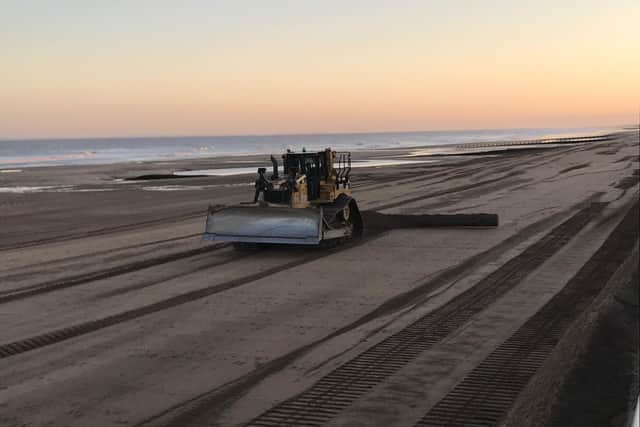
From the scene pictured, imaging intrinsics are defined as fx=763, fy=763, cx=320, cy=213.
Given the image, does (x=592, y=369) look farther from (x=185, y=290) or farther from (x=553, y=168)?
(x=553, y=168)

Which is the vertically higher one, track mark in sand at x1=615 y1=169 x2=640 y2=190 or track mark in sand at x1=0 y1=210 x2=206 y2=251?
track mark in sand at x1=615 y1=169 x2=640 y2=190

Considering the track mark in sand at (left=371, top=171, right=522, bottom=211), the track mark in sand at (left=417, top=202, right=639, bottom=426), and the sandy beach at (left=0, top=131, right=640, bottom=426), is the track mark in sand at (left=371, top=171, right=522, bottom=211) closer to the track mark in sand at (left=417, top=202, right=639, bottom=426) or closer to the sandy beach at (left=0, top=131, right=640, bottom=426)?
the sandy beach at (left=0, top=131, right=640, bottom=426)

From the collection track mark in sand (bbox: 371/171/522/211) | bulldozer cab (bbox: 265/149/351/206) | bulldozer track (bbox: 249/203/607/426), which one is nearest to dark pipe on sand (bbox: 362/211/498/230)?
bulldozer cab (bbox: 265/149/351/206)

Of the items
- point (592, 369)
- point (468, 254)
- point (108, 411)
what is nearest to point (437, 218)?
point (468, 254)

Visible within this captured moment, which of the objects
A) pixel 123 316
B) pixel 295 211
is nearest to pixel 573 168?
pixel 295 211

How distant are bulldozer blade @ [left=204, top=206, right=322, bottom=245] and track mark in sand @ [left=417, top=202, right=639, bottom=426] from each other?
4.78 metres

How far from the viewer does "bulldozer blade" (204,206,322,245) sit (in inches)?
563

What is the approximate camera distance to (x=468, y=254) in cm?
1497

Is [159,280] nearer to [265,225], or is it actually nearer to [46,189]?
[265,225]

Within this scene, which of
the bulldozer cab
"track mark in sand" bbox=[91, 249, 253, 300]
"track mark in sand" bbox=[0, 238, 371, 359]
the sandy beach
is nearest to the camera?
the sandy beach

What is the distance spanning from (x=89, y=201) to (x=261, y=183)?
53.9 ft

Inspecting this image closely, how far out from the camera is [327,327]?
9.52 m

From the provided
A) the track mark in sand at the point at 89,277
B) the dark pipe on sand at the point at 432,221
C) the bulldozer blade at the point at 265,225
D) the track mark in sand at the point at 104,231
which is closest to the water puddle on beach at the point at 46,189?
the track mark in sand at the point at 104,231

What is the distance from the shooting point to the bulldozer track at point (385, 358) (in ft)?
21.4
